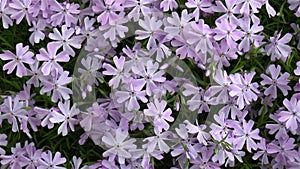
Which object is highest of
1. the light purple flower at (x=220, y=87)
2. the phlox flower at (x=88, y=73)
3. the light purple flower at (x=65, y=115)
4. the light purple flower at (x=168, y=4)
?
the light purple flower at (x=168, y=4)

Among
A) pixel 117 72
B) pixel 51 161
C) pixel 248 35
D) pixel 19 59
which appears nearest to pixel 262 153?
pixel 248 35

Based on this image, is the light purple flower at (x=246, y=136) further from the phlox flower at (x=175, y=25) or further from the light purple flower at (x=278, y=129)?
the phlox flower at (x=175, y=25)

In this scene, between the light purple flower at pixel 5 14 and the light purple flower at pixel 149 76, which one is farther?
the light purple flower at pixel 5 14

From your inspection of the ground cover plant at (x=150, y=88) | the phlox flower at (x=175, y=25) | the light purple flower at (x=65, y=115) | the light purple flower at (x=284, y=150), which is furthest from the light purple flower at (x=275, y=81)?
the light purple flower at (x=65, y=115)

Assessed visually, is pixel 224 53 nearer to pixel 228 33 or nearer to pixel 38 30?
pixel 228 33

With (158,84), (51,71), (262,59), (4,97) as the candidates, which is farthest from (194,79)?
(4,97)

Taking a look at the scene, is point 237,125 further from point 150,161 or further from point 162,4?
point 162,4

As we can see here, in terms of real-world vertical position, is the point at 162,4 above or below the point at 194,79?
above
